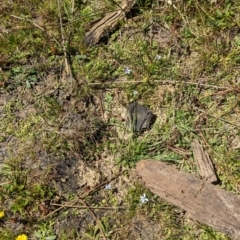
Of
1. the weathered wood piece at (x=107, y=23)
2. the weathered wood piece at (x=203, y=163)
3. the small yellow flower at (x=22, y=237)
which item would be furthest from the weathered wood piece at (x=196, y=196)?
the weathered wood piece at (x=107, y=23)

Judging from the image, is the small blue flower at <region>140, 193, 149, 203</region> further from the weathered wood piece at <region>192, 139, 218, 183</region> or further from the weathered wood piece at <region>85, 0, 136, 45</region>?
the weathered wood piece at <region>85, 0, 136, 45</region>

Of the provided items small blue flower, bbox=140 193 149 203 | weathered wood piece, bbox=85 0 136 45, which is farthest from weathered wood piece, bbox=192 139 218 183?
weathered wood piece, bbox=85 0 136 45

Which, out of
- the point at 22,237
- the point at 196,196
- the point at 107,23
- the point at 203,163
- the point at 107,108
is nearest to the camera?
the point at 196,196

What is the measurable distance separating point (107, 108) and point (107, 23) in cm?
82

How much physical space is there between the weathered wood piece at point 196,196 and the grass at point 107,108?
0.40 ft

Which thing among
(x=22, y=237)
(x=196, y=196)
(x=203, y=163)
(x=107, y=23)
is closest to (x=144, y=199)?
(x=196, y=196)

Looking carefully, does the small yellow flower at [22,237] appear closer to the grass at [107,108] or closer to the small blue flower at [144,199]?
the grass at [107,108]

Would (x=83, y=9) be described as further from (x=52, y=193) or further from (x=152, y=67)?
(x=52, y=193)

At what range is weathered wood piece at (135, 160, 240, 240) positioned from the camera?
3.41 m

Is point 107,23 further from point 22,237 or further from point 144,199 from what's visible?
point 22,237

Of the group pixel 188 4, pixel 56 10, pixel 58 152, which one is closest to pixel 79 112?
pixel 58 152

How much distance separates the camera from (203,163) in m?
3.70

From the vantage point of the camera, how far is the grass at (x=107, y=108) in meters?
3.67

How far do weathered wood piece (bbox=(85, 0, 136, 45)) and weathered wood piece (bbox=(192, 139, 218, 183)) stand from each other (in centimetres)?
132
